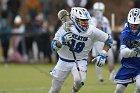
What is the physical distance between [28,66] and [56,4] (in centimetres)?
378

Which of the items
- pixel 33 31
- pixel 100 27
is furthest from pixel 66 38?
pixel 33 31

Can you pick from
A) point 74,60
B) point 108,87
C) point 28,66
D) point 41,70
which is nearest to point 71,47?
point 74,60

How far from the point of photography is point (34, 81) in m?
20.1

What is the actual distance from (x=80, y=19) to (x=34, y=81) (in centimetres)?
677

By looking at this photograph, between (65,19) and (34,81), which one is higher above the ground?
(65,19)

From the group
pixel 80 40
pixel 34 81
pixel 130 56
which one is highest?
pixel 80 40

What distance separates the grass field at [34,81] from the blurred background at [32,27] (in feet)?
2.60

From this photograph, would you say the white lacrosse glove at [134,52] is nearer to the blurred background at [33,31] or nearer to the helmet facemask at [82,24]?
the helmet facemask at [82,24]

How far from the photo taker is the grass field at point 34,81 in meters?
17.4

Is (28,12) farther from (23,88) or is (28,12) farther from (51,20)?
(23,88)

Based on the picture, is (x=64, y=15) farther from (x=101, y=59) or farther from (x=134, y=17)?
(x=134, y=17)

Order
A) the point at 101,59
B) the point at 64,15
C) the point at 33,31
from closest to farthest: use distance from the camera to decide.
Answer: the point at 101,59
the point at 64,15
the point at 33,31

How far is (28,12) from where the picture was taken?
28.1 m

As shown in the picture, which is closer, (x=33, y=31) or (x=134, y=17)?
(x=134, y=17)
